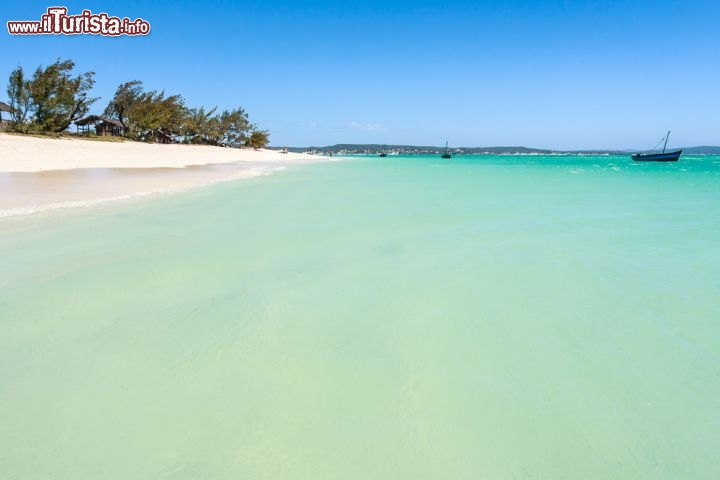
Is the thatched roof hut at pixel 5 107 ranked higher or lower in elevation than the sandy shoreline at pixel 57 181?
higher

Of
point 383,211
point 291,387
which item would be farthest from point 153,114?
point 291,387

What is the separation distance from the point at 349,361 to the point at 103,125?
5466 cm

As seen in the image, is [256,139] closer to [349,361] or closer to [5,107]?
[5,107]

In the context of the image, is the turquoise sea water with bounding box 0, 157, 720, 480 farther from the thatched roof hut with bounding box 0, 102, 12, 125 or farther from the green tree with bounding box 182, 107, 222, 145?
the green tree with bounding box 182, 107, 222, 145

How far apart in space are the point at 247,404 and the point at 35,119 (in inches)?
1695

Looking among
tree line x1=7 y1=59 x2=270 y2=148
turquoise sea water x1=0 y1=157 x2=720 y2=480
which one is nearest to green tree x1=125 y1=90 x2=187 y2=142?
tree line x1=7 y1=59 x2=270 y2=148

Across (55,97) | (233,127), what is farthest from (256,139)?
(55,97)

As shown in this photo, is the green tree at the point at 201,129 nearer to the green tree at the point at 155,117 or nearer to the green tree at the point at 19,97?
the green tree at the point at 155,117

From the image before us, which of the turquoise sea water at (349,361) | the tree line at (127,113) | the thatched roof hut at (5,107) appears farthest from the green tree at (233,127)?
the turquoise sea water at (349,361)

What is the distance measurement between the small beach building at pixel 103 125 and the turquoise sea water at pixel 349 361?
46444 mm

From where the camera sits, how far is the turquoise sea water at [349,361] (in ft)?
6.56

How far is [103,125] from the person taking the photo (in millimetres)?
46281

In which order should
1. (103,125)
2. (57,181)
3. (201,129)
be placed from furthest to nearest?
(201,129) → (103,125) → (57,181)

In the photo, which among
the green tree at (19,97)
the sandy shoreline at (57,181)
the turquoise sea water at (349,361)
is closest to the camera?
the turquoise sea water at (349,361)
